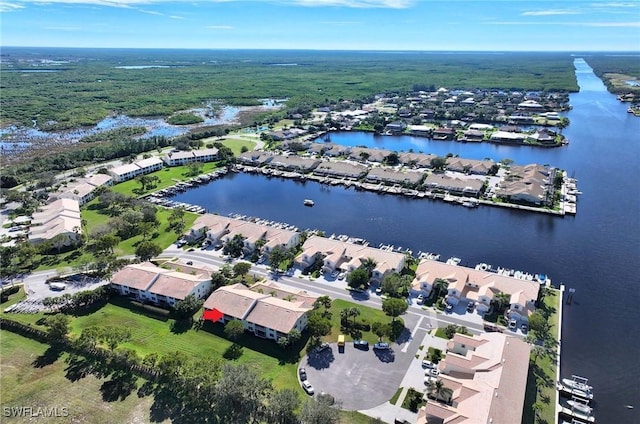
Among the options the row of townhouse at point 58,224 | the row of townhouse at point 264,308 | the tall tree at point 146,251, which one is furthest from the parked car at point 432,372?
the row of townhouse at point 58,224

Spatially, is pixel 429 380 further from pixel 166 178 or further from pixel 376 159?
pixel 166 178

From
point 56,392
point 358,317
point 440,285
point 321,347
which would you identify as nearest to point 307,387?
point 321,347

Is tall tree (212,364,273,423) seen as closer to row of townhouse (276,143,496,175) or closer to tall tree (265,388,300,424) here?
tall tree (265,388,300,424)

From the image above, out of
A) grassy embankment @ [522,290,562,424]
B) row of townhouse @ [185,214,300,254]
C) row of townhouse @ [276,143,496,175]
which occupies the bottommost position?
grassy embankment @ [522,290,562,424]

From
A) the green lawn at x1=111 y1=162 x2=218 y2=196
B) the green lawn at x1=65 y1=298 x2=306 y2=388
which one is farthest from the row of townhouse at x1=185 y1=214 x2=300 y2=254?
the green lawn at x1=111 y1=162 x2=218 y2=196

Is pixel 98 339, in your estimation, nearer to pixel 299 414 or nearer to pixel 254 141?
pixel 299 414
